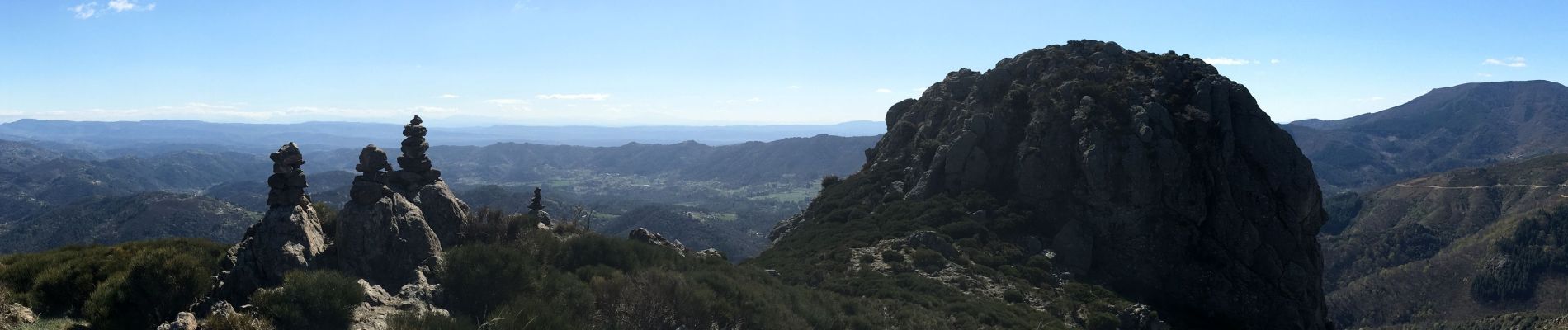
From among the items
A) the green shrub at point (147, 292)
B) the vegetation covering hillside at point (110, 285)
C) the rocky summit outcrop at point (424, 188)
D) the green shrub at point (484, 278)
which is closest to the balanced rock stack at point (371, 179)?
the rocky summit outcrop at point (424, 188)

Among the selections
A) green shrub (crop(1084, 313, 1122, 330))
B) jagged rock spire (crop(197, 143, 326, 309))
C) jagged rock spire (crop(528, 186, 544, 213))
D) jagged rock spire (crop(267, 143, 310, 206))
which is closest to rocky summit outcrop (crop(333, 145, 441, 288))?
jagged rock spire (crop(197, 143, 326, 309))

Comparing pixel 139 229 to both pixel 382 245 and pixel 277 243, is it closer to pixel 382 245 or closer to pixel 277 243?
pixel 382 245

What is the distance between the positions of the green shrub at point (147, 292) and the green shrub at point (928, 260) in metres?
34.5

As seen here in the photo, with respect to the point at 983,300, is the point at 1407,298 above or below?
below

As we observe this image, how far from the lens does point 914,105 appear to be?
7438cm

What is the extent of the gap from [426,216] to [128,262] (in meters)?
8.43

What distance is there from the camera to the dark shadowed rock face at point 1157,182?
138 feet

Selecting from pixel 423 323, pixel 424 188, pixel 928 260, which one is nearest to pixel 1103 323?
pixel 928 260

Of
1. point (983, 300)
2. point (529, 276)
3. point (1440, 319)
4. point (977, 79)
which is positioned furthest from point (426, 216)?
point (1440, 319)

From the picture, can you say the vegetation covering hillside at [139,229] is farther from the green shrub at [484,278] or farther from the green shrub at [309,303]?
the green shrub at [309,303]

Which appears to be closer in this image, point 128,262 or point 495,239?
point 128,262

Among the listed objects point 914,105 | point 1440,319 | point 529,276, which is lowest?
point 1440,319

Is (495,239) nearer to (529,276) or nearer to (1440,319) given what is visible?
(529,276)

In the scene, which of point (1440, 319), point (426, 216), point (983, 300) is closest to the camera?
point (426, 216)
